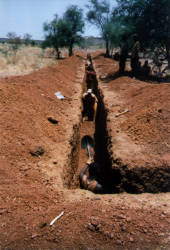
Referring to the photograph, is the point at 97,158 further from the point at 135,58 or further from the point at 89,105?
the point at 135,58

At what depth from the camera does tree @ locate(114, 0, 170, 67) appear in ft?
41.3

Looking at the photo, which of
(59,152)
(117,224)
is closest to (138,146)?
(59,152)

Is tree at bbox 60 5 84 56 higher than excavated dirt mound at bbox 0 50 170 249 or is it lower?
higher

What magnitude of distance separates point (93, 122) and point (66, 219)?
241 inches

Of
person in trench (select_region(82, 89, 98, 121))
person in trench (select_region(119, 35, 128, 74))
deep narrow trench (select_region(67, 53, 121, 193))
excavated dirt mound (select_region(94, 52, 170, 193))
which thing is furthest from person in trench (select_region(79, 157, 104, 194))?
person in trench (select_region(119, 35, 128, 74))

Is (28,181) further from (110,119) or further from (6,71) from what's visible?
(6,71)

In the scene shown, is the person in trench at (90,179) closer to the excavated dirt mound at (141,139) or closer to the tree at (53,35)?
the excavated dirt mound at (141,139)

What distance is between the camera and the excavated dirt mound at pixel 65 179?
2564 mm

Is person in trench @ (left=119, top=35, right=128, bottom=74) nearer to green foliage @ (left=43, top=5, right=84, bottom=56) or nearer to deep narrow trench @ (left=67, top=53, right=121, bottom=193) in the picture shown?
deep narrow trench @ (left=67, top=53, right=121, bottom=193)

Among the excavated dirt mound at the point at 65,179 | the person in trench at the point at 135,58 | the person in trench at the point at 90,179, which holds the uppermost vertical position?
the person in trench at the point at 135,58

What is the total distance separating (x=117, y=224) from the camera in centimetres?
274

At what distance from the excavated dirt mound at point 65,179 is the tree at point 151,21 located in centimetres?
710

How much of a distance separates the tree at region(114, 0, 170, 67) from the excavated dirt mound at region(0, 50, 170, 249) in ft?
23.3

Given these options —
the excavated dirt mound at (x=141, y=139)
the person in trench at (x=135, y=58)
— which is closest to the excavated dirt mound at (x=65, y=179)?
the excavated dirt mound at (x=141, y=139)
